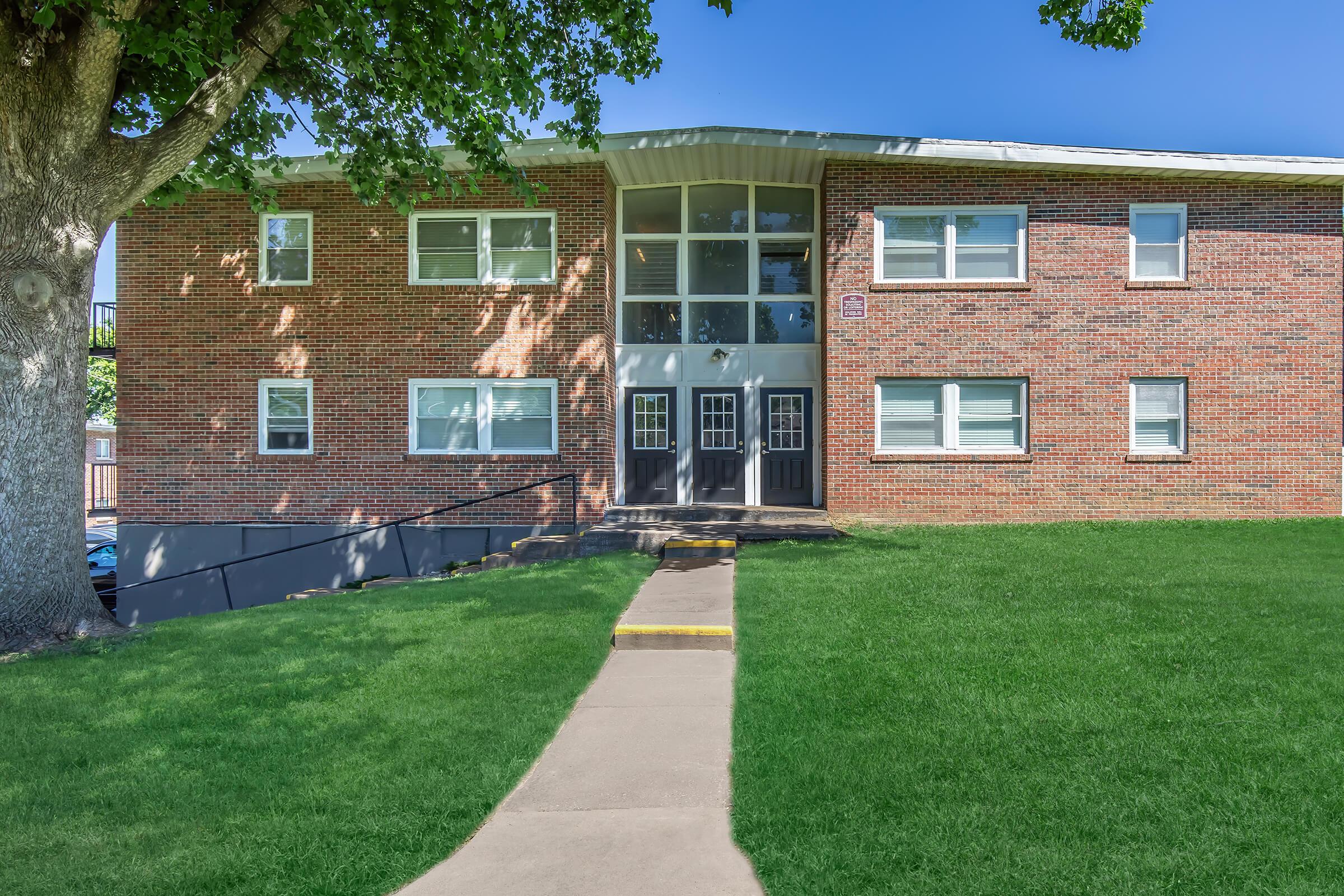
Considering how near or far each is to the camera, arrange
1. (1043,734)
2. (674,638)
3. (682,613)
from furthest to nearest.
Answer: (682,613) < (674,638) < (1043,734)

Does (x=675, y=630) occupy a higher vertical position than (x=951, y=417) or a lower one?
lower

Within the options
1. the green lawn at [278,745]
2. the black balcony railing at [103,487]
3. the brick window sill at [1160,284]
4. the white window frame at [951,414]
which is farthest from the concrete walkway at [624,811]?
the black balcony railing at [103,487]

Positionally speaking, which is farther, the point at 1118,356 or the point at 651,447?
the point at 651,447

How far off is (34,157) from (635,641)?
20.2 ft

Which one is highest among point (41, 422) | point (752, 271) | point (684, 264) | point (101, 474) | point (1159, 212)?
point (1159, 212)

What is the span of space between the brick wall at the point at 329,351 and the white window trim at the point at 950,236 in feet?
13.9

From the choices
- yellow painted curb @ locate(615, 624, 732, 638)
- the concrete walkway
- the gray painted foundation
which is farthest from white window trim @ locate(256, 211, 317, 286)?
the concrete walkway

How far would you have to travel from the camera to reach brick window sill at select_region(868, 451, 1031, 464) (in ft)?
44.7

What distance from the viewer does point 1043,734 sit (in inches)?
166

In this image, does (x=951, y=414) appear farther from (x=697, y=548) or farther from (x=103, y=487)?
(x=103, y=487)

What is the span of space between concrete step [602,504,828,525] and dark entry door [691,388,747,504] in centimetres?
43

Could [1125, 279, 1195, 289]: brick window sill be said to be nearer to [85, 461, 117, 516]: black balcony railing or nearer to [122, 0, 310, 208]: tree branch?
[122, 0, 310, 208]: tree branch

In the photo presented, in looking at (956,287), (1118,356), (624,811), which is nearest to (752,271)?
(956,287)

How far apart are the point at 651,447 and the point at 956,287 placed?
213 inches
